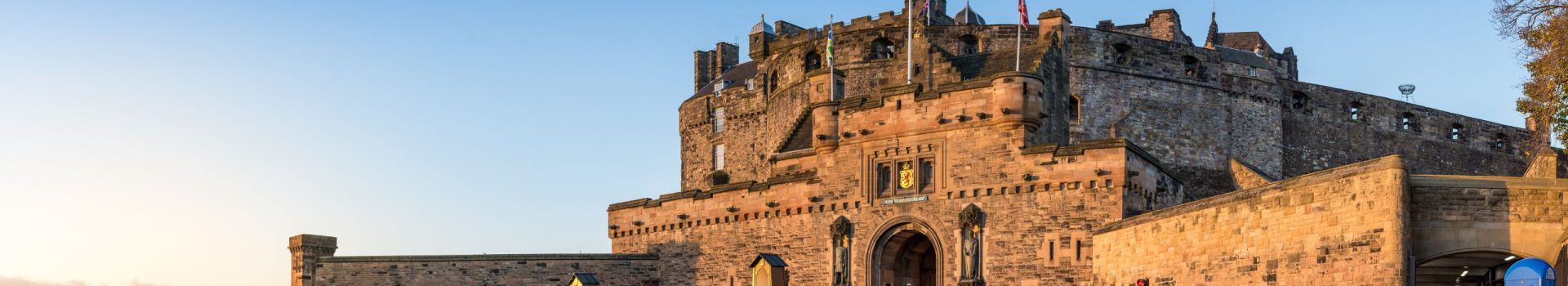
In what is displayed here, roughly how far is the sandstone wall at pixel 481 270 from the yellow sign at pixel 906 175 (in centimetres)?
772

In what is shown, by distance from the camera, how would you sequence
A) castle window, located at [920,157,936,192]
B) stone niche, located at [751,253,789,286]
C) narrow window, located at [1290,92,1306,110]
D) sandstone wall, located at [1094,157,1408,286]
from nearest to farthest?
sandstone wall, located at [1094,157,1408,286], stone niche, located at [751,253,789,286], castle window, located at [920,157,936,192], narrow window, located at [1290,92,1306,110]

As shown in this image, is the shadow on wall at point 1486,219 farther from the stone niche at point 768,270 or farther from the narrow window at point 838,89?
the narrow window at point 838,89

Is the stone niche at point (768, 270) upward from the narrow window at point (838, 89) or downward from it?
downward

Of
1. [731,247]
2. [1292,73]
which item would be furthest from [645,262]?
[1292,73]

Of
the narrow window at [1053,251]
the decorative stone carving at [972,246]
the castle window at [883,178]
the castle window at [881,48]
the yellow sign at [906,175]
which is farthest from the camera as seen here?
the castle window at [881,48]

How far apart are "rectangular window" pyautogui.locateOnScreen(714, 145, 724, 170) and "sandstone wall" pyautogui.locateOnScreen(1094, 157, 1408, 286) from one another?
Answer: 30.0m

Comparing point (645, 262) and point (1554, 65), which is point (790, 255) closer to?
point (645, 262)

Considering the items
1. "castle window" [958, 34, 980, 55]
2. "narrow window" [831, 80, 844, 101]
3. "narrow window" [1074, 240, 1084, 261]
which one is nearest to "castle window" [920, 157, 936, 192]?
"narrow window" [1074, 240, 1084, 261]

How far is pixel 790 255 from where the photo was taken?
4366cm

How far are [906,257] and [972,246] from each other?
10.8 feet

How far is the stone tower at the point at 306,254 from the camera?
1881 inches

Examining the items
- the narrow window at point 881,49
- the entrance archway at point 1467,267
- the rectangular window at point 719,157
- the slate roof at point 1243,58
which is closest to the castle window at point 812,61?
the narrow window at point 881,49

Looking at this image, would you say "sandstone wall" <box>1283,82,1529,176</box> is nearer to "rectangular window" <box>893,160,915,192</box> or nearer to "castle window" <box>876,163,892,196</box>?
"castle window" <box>876,163,892,196</box>

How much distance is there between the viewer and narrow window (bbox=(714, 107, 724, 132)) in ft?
221
